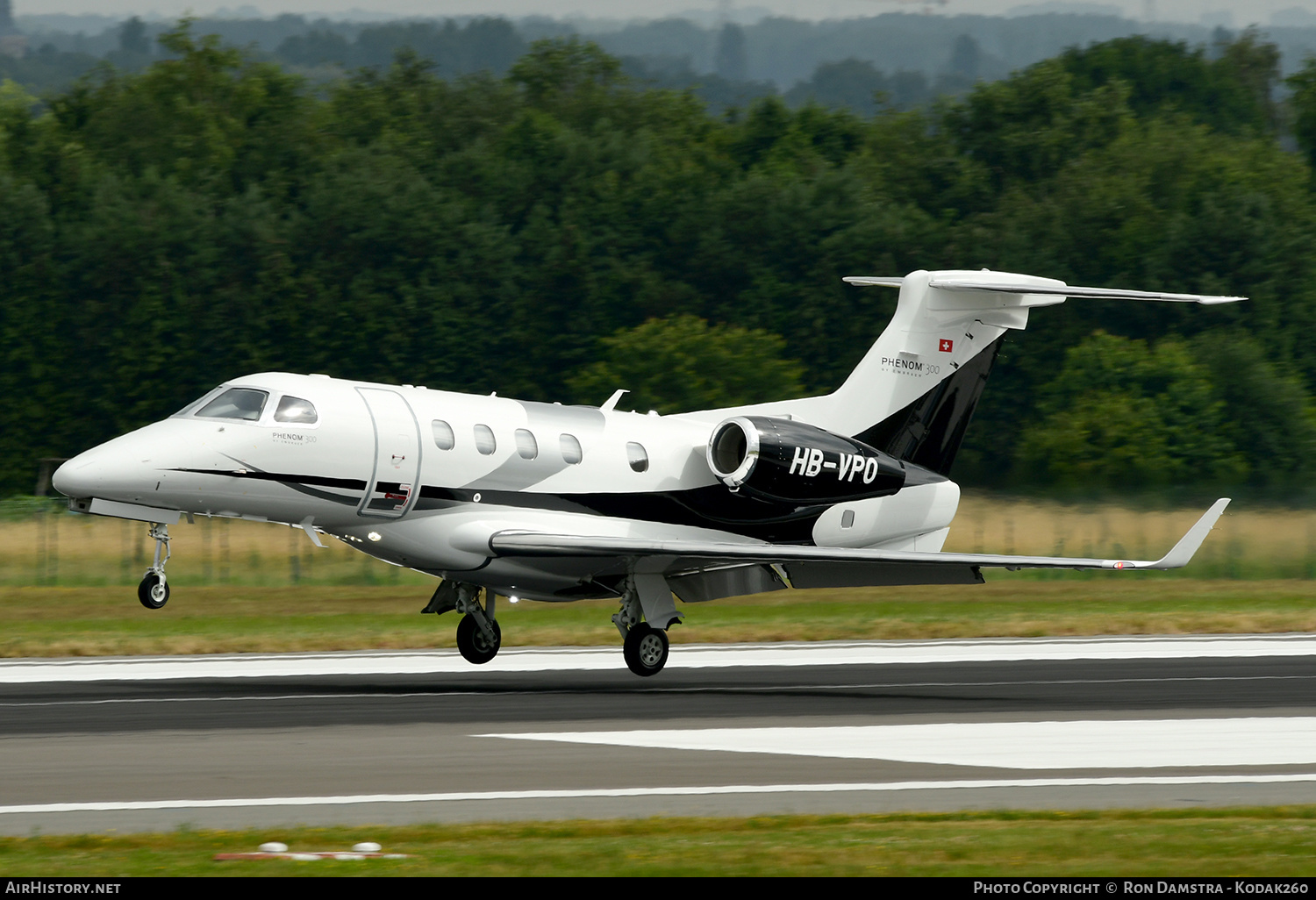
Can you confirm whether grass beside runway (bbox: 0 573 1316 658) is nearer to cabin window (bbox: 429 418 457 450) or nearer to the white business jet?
the white business jet

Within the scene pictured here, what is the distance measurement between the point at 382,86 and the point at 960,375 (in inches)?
2794

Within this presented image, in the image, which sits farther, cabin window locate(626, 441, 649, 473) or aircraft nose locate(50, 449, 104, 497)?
cabin window locate(626, 441, 649, 473)

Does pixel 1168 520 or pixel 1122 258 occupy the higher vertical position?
pixel 1122 258

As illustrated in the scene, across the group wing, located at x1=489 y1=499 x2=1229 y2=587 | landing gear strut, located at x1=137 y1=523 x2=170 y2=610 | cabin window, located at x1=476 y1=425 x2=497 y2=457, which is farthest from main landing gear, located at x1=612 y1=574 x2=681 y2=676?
landing gear strut, located at x1=137 y1=523 x2=170 y2=610

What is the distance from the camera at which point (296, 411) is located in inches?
815

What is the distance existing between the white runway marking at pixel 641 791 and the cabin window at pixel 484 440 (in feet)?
26.3

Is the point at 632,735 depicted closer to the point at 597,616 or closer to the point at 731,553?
the point at 731,553

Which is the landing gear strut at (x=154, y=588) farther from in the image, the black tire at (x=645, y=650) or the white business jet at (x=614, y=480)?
the black tire at (x=645, y=650)

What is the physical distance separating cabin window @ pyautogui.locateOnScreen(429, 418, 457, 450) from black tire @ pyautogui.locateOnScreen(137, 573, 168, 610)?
12.4 feet

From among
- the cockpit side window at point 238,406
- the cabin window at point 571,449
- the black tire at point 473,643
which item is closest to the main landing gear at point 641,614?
the black tire at point 473,643

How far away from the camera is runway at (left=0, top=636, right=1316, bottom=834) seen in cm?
1380

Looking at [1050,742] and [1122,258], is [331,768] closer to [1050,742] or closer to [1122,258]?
[1050,742]

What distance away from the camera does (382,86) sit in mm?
91938

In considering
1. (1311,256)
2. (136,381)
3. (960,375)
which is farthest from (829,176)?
(960,375)
